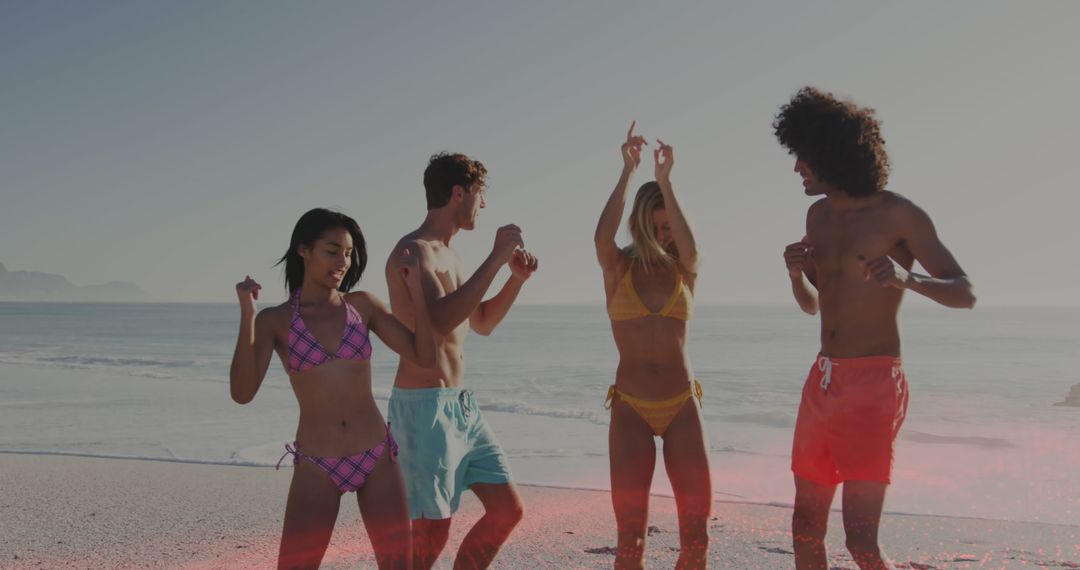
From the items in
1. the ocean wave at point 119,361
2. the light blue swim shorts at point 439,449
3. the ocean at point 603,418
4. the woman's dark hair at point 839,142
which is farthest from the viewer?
the ocean wave at point 119,361

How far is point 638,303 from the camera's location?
410cm

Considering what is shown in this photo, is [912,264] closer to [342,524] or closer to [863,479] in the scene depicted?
[863,479]

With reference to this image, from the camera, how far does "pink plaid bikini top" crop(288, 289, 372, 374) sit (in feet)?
11.2

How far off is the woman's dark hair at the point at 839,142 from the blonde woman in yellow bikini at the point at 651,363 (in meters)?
0.56

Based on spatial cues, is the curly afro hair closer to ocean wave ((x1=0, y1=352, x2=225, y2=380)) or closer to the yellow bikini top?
the yellow bikini top

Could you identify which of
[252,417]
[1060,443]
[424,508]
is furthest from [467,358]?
[424,508]

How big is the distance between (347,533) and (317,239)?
328 cm

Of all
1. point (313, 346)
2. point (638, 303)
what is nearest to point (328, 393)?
point (313, 346)

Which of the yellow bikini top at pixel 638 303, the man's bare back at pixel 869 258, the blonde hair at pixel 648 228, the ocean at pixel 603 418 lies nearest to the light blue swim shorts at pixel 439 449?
the yellow bikini top at pixel 638 303

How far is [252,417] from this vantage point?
44.1ft

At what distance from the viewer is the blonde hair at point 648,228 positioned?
4.14 meters

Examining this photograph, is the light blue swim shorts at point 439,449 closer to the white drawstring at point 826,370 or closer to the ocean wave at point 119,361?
the white drawstring at point 826,370

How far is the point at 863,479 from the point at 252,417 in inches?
447

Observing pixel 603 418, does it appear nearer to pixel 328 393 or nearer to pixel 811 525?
pixel 811 525
